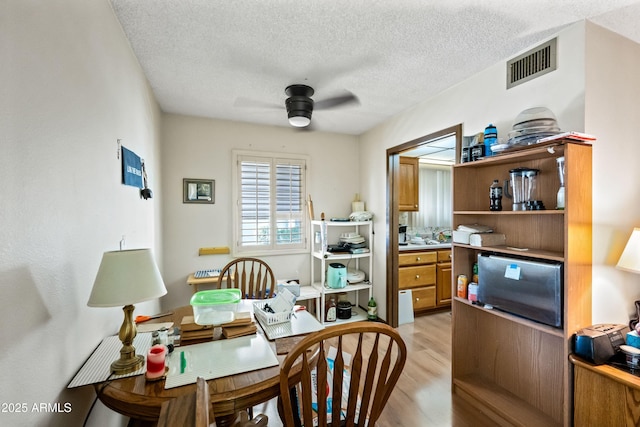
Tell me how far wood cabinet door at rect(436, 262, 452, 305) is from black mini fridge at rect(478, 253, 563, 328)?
203cm

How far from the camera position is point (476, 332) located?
219cm

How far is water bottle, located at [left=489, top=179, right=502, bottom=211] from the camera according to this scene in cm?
188

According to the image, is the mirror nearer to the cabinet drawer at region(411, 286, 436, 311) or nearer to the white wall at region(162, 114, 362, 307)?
the cabinet drawer at region(411, 286, 436, 311)

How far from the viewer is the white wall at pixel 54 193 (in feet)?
2.41

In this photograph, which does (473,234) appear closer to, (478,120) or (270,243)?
(478,120)

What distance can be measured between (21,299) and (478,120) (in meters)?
2.68

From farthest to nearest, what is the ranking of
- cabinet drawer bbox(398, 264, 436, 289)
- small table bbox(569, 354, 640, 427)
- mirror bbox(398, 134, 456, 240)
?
mirror bbox(398, 134, 456, 240)
cabinet drawer bbox(398, 264, 436, 289)
small table bbox(569, 354, 640, 427)

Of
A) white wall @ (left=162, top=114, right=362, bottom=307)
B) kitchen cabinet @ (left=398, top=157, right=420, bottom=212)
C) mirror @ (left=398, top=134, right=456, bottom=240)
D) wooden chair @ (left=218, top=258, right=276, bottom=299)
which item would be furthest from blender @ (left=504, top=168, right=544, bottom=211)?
mirror @ (left=398, top=134, right=456, bottom=240)

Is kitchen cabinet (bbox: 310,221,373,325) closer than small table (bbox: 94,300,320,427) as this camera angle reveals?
No

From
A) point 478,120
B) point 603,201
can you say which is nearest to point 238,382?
point 603,201

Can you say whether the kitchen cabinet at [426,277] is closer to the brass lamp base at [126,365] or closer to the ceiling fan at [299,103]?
the ceiling fan at [299,103]

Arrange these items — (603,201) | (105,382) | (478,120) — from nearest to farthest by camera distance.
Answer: (105,382) → (603,201) → (478,120)

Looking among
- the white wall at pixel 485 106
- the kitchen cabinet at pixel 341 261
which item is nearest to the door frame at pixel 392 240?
the white wall at pixel 485 106

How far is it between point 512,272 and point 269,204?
8.52 ft
